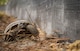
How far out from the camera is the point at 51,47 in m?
5.54

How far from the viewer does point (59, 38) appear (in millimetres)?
5965

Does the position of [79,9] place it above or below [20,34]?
above

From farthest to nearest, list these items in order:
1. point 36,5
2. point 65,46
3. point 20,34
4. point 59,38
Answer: point 36,5 < point 20,34 < point 59,38 < point 65,46

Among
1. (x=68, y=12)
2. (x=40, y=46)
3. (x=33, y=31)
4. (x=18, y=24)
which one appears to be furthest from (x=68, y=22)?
(x=18, y=24)

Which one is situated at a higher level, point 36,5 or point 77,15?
point 36,5

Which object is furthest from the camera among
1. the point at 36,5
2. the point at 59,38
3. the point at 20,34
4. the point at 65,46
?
the point at 36,5

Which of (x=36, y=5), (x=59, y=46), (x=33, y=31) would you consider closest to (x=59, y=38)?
(x=59, y=46)

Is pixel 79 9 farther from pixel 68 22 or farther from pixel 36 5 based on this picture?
pixel 36 5

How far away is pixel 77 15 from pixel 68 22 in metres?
0.41

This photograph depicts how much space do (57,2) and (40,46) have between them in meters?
1.65

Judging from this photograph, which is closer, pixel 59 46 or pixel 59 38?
pixel 59 46

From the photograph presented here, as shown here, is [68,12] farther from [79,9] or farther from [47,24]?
[47,24]

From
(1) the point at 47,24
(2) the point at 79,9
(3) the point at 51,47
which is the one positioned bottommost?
(3) the point at 51,47

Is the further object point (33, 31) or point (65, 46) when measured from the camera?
point (33, 31)
